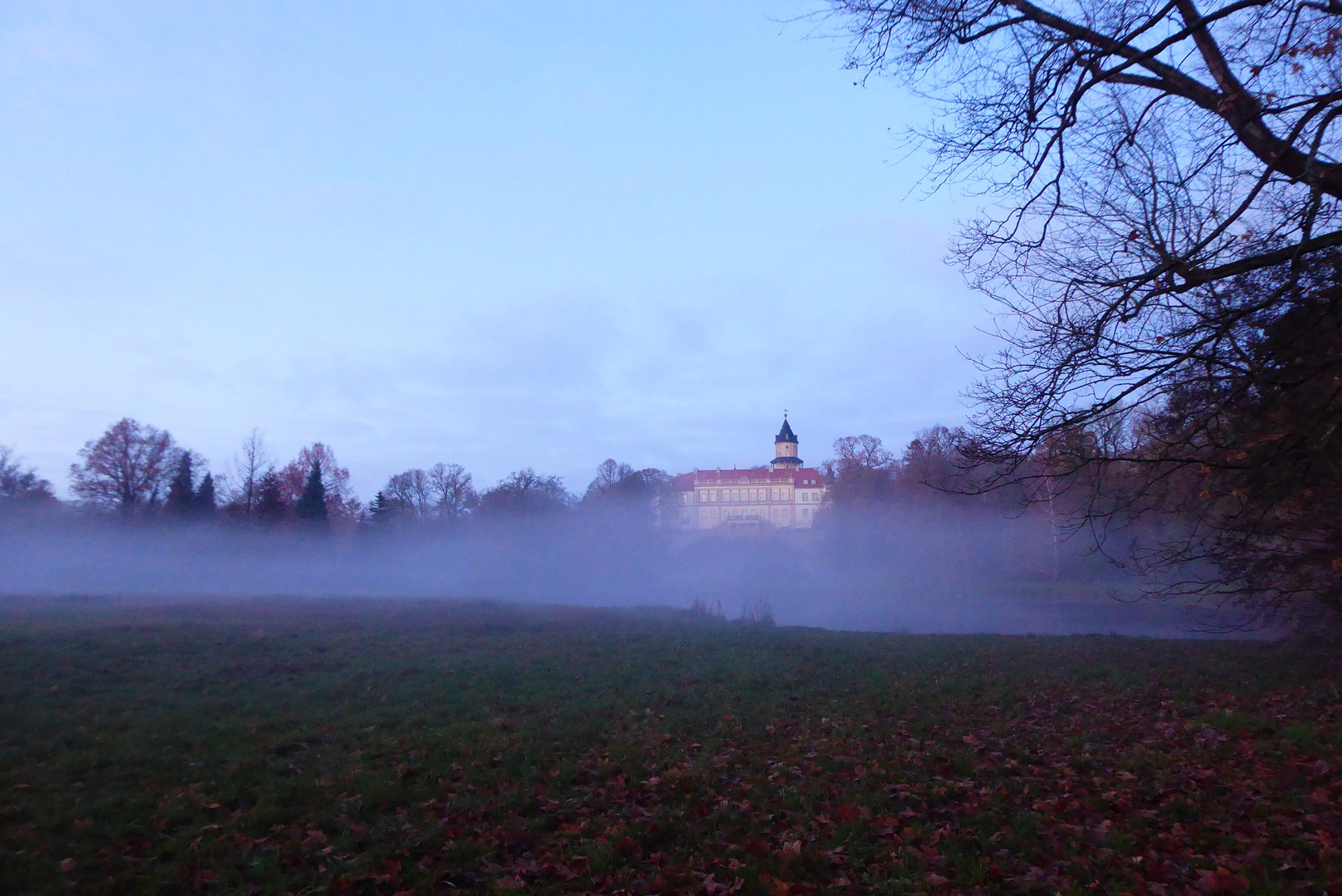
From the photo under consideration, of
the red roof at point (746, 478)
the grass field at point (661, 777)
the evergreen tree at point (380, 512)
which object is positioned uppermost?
the red roof at point (746, 478)

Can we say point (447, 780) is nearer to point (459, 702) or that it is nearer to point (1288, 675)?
point (459, 702)

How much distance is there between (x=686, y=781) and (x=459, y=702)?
17.7ft

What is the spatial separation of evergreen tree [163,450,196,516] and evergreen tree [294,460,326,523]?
26.7 ft

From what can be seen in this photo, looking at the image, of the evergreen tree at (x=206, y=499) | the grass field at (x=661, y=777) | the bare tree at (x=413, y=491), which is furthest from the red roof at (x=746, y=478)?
the grass field at (x=661, y=777)

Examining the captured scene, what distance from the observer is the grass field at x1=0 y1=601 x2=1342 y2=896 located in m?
5.45

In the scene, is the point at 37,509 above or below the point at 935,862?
above

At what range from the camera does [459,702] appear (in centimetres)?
1170

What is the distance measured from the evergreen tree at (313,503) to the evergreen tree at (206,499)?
6.50 metres

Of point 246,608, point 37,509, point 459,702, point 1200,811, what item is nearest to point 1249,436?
point 1200,811

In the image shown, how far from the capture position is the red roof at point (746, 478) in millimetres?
153875

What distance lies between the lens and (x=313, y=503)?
67.8 meters

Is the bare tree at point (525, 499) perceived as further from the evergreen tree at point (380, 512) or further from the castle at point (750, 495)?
the castle at point (750, 495)

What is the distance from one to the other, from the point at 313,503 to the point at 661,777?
222 ft

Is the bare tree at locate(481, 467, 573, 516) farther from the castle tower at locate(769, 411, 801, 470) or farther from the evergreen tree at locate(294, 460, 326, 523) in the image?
the castle tower at locate(769, 411, 801, 470)
